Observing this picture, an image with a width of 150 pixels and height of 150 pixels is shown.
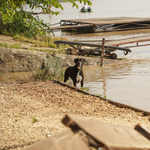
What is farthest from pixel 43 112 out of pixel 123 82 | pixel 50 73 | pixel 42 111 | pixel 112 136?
pixel 123 82

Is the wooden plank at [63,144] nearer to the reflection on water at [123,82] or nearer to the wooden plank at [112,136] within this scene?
the wooden plank at [112,136]

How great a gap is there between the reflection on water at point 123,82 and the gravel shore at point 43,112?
87.5 inches

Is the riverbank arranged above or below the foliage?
below

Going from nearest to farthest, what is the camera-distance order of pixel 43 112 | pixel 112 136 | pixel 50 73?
pixel 112 136 → pixel 43 112 → pixel 50 73

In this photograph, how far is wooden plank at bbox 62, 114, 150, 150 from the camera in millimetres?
1510

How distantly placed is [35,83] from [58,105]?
2466mm

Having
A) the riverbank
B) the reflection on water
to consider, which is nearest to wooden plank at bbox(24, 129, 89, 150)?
the riverbank

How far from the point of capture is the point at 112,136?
5.30ft

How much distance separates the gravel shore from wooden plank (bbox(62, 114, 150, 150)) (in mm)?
2464

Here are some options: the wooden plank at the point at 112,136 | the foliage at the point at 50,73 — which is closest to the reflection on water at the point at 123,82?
the foliage at the point at 50,73

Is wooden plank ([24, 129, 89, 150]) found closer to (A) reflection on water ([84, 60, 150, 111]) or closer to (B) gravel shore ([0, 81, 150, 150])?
Result: (B) gravel shore ([0, 81, 150, 150])

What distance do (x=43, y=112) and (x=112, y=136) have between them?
3.93 meters

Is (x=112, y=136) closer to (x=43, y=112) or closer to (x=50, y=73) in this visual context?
(x=43, y=112)

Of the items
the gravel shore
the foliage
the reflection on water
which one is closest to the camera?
the gravel shore
